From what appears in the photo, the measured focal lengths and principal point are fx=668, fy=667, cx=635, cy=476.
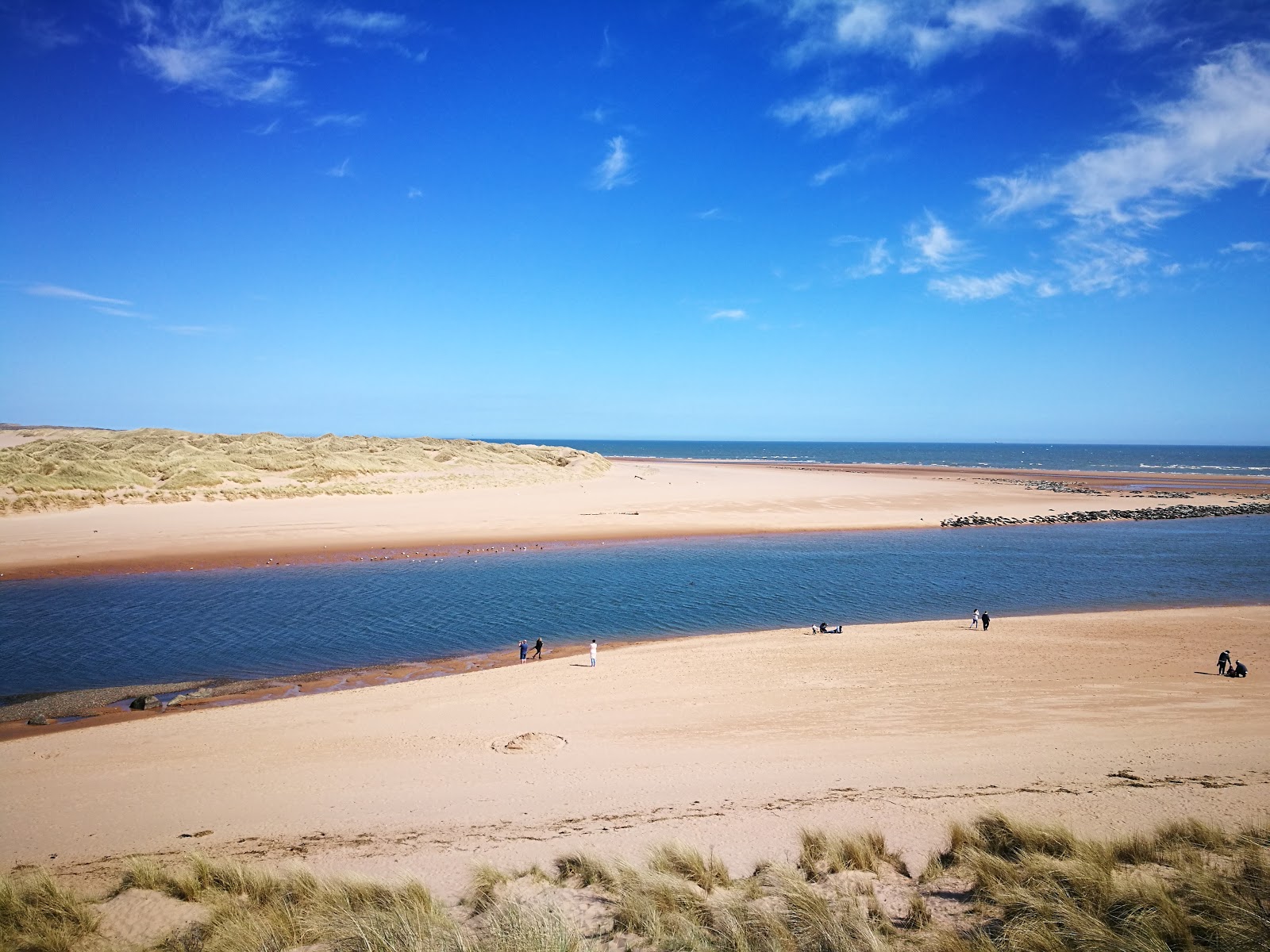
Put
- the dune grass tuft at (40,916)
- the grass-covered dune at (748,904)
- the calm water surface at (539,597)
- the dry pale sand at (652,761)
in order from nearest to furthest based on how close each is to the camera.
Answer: the grass-covered dune at (748,904) < the dune grass tuft at (40,916) < the dry pale sand at (652,761) < the calm water surface at (539,597)

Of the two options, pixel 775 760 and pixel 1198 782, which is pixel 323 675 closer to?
pixel 775 760

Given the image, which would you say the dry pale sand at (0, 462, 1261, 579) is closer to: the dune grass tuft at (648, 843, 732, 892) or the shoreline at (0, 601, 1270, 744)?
the shoreline at (0, 601, 1270, 744)

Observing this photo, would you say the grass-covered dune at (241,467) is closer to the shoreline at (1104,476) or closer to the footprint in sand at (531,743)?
the footprint in sand at (531,743)

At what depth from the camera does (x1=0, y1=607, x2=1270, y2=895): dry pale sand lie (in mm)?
8109

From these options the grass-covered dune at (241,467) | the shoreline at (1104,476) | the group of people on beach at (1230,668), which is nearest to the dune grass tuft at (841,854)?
the group of people on beach at (1230,668)

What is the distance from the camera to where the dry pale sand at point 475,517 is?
30250 millimetres

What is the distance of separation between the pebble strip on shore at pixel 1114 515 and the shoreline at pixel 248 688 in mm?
27360

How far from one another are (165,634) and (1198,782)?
23194 millimetres

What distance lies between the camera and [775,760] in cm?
1026

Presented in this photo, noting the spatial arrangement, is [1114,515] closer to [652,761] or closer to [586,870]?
[652,761]

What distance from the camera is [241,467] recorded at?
48.0 m

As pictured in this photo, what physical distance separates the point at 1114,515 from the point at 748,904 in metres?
52.1

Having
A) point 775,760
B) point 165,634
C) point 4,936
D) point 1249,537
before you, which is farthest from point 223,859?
point 1249,537

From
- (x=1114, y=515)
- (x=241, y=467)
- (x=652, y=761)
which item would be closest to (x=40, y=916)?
(x=652, y=761)
